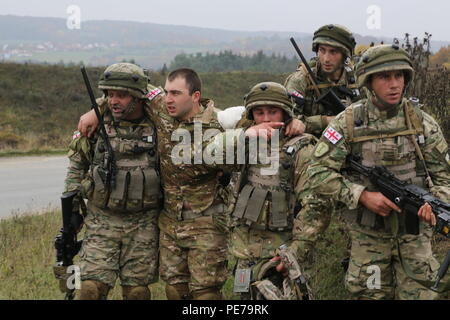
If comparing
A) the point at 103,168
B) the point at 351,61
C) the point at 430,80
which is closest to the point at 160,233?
the point at 103,168

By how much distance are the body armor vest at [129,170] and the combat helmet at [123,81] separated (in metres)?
0.28

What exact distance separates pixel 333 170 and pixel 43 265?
3.72 meters

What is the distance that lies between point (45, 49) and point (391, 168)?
14269cm

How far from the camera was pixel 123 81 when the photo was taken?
434 cm

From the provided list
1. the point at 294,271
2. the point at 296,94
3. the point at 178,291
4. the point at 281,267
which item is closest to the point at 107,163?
the point at 178,291

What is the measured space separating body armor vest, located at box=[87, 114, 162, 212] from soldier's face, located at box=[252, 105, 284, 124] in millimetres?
983

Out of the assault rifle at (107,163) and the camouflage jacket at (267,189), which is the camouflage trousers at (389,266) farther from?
the assault rifle at (107,163)

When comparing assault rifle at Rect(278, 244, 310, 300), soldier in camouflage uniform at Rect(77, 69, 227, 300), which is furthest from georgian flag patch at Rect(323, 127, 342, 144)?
soldier in camouflage uniform at Rect(77, 69, 227, 300)

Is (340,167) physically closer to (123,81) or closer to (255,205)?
(255,205)

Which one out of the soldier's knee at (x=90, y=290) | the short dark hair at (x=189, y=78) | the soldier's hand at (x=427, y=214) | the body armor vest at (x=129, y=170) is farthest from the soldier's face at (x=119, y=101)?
the soldier's hand at (x=427, y=214)

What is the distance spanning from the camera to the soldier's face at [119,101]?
172 inches

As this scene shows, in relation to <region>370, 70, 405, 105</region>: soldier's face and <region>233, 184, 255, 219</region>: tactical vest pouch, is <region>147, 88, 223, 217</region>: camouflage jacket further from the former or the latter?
<region>370, 70, 405, 105</region>: soldier's face

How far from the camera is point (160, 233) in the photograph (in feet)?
15.1

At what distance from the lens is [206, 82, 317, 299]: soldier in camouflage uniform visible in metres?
3.80
